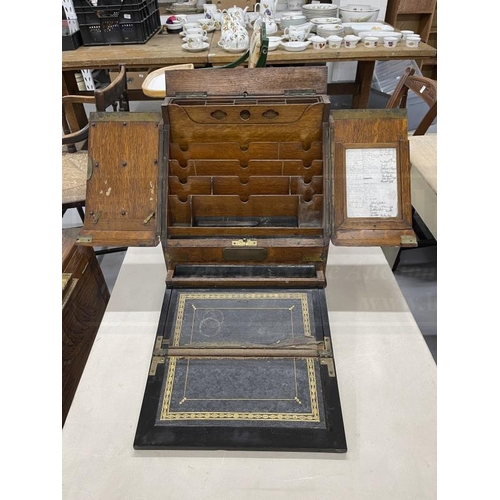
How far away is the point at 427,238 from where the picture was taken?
2.96 m

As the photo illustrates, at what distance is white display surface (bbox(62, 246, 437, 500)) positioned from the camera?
109 centimetres

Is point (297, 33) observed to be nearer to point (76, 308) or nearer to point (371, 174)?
point (371, 174)

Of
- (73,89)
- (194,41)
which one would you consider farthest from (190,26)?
(73,89)

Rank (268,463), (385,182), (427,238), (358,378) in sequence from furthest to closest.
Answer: (427,238), (385,182), (358,378), (268,463)

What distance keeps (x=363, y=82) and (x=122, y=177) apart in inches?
125

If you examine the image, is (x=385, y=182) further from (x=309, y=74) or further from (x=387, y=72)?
(x=387, y=72)

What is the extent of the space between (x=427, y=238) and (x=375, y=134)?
170 centimetres

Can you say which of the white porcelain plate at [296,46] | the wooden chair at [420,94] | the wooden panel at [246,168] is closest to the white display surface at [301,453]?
the wooden panel at [246,168]

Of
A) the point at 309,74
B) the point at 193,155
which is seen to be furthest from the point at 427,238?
the point at 193,155

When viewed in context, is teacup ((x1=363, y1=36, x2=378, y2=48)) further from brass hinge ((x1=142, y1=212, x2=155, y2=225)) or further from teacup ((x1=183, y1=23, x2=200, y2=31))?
brass hinge ((x1=142, y1=212, x2=155, y2=225))

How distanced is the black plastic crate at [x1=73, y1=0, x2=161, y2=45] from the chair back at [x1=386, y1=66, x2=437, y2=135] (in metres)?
2.35

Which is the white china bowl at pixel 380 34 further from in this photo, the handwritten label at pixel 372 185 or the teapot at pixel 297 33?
A: the handwritten label at pixel 372 185

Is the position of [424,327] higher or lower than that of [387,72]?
lower

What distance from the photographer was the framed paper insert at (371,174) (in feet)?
4.79
